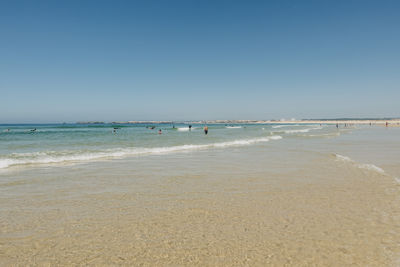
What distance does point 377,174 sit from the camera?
31.7 ft

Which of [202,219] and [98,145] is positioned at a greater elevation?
[98,145]

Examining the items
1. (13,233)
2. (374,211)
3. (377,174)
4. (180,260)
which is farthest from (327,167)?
(13,233)

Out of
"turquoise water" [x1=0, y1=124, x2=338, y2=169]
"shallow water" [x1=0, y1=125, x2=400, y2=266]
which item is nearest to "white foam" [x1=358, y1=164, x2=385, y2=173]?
"shallow water" [x1=0, y1=125, x2=400, y2=266]

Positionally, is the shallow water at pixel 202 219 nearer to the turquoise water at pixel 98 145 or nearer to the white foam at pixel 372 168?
the white foam at pixel 372 168

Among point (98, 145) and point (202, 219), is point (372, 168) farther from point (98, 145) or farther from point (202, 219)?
point (98, 145)

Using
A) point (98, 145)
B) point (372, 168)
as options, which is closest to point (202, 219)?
point (372, 168)

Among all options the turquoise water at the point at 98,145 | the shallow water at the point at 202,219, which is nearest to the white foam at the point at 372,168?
the shallow water at the point at 202,219

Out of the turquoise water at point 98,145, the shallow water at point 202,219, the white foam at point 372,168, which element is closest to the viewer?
the shallow water at point 202,219

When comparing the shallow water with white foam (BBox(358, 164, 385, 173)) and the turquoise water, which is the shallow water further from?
the turquoise water

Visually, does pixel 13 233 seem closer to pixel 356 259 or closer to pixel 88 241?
pixel 88 241

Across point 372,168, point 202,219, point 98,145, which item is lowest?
point 372,168

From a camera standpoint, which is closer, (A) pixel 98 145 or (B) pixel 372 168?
(B) pixel 372 168

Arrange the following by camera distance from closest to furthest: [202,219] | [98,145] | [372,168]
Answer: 1. [202,219]
2. [372,168]
3. [98,145]

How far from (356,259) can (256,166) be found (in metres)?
8.27
